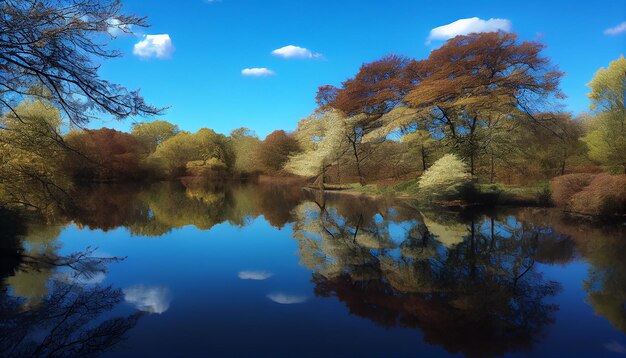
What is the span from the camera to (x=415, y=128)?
23641 millimetres

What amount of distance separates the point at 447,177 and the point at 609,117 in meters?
10.4

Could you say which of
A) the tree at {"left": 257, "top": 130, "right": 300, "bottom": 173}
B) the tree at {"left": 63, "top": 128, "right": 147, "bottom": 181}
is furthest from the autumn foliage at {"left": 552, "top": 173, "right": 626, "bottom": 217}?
the tree at {"left": 63, "top": 128, "right": 147, "bottom": 181}

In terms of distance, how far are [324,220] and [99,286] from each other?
7536 mm

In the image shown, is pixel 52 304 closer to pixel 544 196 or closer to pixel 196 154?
pixel 544 196

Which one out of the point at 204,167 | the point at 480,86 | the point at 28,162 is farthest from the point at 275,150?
the point at 28,162

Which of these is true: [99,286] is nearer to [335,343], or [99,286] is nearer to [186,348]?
[186,348]

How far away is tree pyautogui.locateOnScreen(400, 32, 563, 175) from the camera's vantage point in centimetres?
1778

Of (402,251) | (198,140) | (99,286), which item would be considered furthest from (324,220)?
(198,140)

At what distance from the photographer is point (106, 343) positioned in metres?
3.48

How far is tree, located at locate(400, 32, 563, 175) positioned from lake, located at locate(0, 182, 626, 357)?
1041cm

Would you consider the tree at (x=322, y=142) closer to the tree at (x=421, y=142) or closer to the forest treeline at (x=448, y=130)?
the forest treeline at (x=448, y=130)

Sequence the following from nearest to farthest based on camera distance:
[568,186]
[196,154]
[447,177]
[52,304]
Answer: [52,304] < [568,186] < [447,177] < [196,154]

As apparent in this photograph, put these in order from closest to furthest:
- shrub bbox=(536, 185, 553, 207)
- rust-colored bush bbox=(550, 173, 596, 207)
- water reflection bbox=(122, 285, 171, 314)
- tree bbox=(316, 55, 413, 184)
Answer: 1. water reflection bbox=(122, 285, 171, 314)
2. rust-colored bush bbox=(550, 173, 596, 207)
3. shrub bbox=(536, 185, 553, 207)
4. tree bbox=(316, 55, 413, 184)

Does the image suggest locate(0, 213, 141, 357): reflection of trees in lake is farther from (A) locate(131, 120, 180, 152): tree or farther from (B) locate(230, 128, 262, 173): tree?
(A) locate(131, 120, 180, 152): tree
